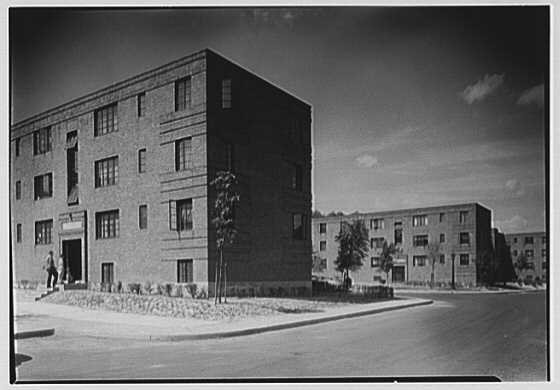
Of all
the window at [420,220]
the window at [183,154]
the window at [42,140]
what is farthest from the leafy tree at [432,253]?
the window at [42,140]

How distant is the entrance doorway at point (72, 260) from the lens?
655 cm

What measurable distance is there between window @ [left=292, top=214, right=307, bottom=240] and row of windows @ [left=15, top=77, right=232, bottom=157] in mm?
1069

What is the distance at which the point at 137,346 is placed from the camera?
6129 millimetres

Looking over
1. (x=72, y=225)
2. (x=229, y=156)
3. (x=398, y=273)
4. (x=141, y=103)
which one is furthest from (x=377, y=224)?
(x=72, y=225)

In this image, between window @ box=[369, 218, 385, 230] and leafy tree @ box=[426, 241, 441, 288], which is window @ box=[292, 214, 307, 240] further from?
→ leafy tree @ box=[426, 241, 441, 288]

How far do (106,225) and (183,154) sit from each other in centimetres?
Result: 90

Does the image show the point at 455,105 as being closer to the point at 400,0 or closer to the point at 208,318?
the point at 400,0

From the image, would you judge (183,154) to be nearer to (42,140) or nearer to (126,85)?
(126,85)

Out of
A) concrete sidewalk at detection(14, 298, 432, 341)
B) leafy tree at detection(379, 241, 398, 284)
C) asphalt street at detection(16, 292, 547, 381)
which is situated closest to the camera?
asphalt street at detection(16, 292, 547, 381)

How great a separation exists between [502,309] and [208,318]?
7.95ft

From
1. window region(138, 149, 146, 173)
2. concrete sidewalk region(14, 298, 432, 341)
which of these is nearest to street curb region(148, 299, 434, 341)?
concrete sidewalk region(14, 298, 432, 341)

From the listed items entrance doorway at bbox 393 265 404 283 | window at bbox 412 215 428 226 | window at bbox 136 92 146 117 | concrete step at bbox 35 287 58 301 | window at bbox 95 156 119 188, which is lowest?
concrete step at bbox 35 287 58 301

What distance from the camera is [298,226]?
6.44 meters

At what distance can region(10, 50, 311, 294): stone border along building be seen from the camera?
250 inches
